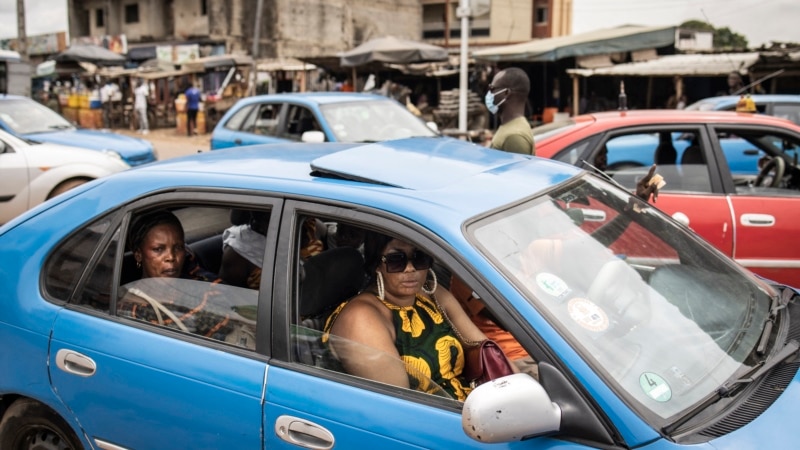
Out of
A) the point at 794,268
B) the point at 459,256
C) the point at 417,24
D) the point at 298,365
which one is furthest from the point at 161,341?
the point at 417,24

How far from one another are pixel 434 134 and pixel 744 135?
4569 millimetres

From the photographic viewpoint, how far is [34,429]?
2.88 metres

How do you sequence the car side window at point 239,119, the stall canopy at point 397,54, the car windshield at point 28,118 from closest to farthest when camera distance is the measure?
the car side window at point 239,119, the car windshield at point 28,118, the stall canopy at point 397,54

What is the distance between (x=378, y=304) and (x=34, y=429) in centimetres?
151

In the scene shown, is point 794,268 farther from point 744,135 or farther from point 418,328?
point 418,328

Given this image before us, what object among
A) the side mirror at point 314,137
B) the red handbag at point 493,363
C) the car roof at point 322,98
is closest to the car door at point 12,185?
the car roof at point 322,98

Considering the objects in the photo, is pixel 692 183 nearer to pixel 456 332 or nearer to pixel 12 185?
pixel 456 332

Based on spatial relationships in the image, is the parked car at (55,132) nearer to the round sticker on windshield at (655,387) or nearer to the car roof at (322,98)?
the car roof at (322,98)

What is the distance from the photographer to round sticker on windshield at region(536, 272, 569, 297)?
6.93ft

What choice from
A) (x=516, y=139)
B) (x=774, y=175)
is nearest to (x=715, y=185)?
(x=774, y=175)

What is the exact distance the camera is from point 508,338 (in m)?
2.66

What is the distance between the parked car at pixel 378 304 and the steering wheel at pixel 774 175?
10.2ft

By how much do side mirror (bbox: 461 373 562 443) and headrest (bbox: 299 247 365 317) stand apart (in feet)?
2.93

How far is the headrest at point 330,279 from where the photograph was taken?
2.61 metres
